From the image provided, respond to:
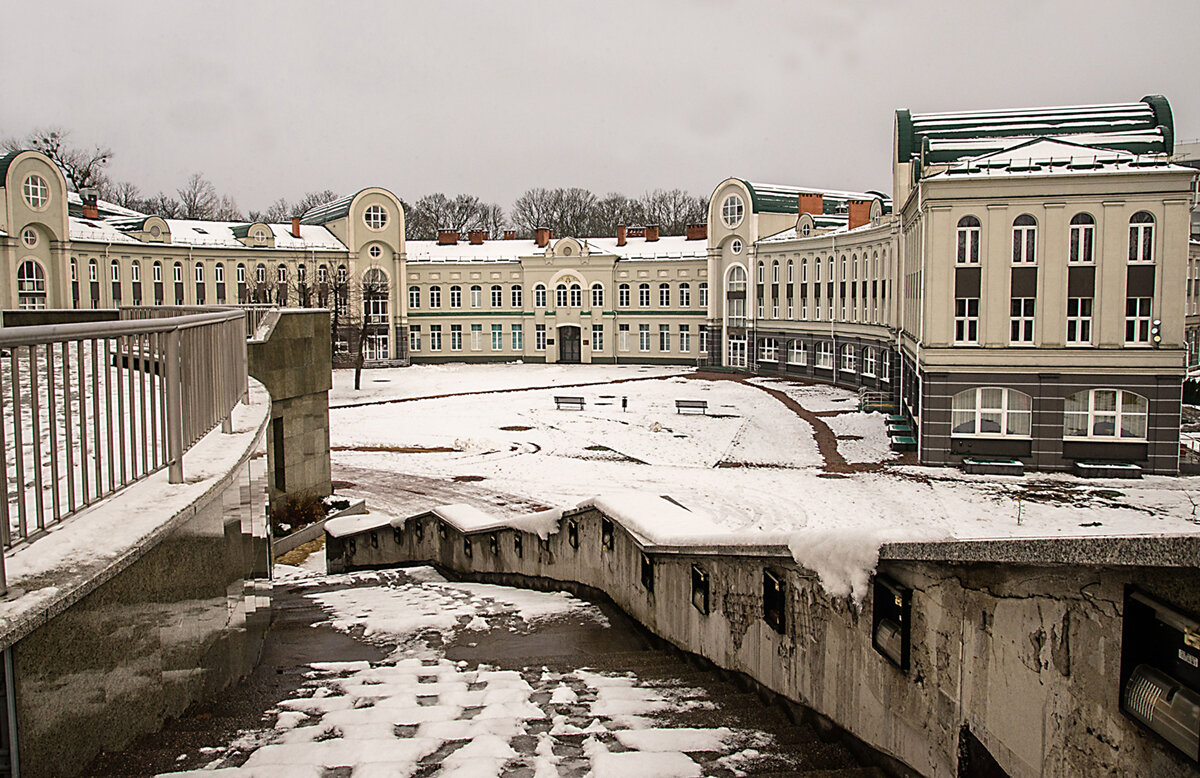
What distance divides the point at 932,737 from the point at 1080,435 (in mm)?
24861

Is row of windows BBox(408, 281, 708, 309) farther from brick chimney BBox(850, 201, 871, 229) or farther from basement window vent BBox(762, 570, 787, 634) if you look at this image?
basement window vent BBox(762, 570, 787, 634)

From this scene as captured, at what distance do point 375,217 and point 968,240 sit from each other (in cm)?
4525

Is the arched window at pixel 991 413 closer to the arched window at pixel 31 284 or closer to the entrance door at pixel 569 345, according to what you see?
the entrance door at pixel 569 345

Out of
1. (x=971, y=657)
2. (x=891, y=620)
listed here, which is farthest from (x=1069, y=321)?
(x=971, y=657)

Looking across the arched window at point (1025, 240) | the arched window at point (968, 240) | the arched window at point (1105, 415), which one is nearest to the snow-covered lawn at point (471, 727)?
the arched window at point (968, 240)

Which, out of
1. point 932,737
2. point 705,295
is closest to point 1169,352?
point 932,737

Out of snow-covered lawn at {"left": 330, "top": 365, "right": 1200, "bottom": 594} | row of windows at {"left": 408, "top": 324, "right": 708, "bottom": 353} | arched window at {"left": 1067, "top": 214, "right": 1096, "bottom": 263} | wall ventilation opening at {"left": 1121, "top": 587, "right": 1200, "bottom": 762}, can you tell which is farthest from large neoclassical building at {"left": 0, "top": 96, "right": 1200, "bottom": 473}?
wall ventilation opening at {"left": 1121, "top": 587, "right": 1200, "bottom": 762}

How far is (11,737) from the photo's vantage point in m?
3.22

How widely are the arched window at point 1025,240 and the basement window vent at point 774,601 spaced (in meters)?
23.1

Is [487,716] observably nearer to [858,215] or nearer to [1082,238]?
[1082,238]

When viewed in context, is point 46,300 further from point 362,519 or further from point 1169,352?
point 1169,352

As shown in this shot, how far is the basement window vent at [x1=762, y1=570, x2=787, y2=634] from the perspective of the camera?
548 cm

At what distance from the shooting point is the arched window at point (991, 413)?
85.3ft

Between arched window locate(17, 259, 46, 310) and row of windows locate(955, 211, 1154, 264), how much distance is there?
43704mm
